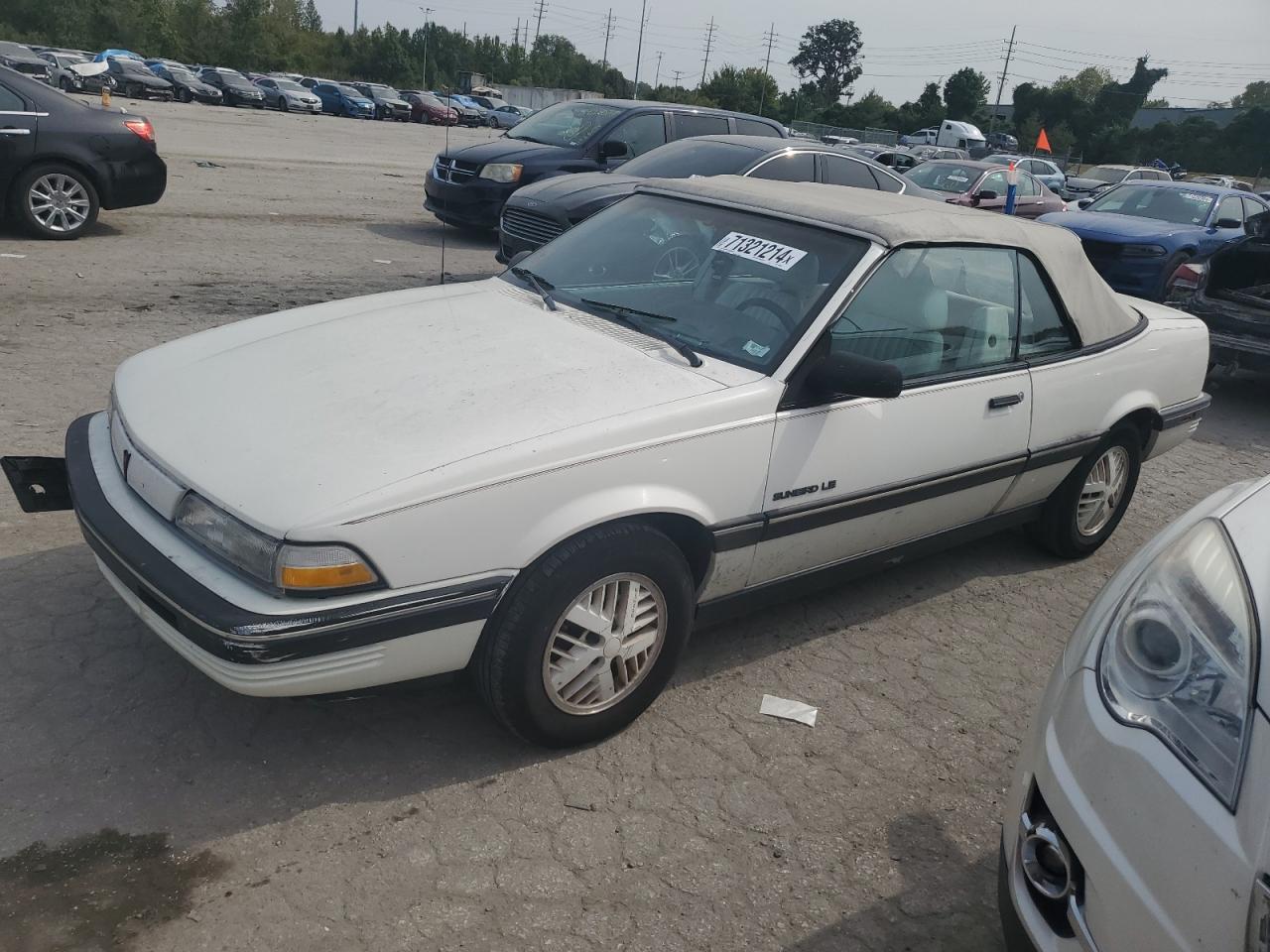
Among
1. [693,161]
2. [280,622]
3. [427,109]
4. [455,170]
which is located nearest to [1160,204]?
[693,161]

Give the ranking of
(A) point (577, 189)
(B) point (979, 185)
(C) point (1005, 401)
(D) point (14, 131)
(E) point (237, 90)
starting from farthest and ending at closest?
(E) point (237, 90), (B) point (979, 185), (A) point (577, 189), (D) point (14, 131), (C) point (1005, 401)

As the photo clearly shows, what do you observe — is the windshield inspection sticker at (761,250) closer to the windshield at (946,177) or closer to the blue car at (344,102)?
the windshield at (946,177)

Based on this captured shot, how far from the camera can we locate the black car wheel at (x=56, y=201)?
887cm

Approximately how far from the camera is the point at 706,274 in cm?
368

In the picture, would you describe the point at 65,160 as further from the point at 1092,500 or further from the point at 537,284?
the point at 1092,500

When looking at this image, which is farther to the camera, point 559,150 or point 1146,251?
point 559,150

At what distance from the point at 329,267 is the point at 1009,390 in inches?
273

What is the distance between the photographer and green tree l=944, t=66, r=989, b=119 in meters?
66.4

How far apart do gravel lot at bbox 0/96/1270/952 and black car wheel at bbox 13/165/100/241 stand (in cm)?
545

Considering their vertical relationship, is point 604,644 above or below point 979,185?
below

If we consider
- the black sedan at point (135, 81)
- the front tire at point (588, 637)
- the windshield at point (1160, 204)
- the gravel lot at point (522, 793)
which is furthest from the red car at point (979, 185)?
the black sedan at point (135, 81)

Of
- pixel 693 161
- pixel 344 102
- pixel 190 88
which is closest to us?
pixel 693 161

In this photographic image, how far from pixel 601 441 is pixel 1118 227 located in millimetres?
10194

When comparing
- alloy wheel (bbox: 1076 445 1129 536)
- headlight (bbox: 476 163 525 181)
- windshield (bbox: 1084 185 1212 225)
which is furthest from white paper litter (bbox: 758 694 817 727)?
windshield (bbox: 1084 185 1212 225)
